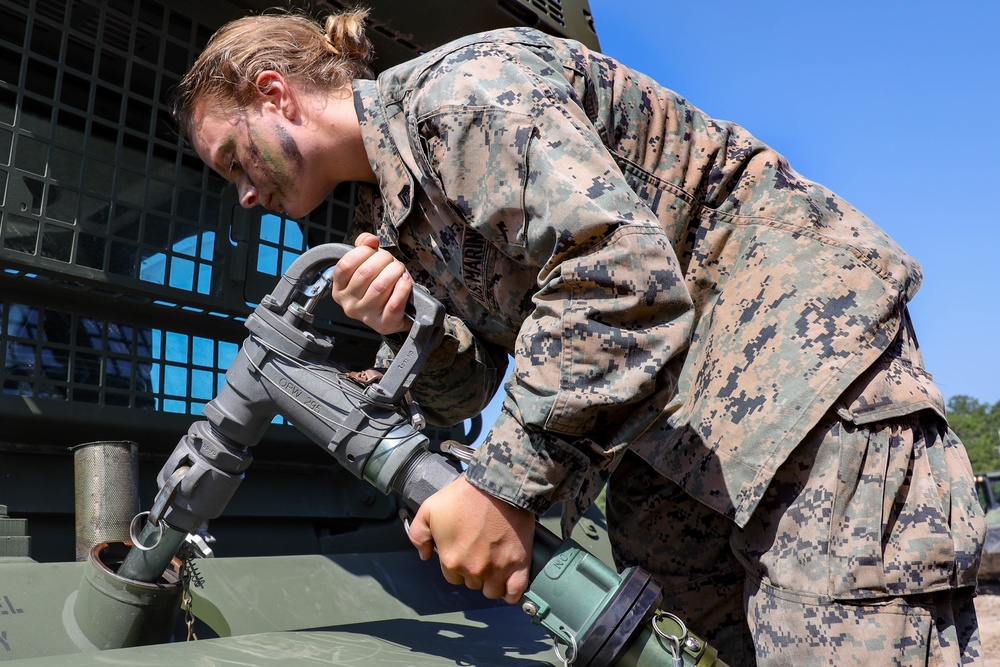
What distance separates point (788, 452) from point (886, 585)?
9.9 inches

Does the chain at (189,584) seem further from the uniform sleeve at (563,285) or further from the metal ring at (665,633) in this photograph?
the metal ring at (665,633)

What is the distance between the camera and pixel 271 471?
100 inches

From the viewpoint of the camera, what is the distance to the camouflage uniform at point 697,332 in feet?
4.57

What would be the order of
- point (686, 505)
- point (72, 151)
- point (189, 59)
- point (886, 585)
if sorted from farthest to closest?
1. point (189, 59)
2. point (72, 151)
3. point (686, 505)
4. point (886, 585)

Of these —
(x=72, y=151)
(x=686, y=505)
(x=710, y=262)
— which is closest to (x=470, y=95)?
(x=710, y=262)

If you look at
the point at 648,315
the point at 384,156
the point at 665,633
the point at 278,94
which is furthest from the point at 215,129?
the point at 665,633

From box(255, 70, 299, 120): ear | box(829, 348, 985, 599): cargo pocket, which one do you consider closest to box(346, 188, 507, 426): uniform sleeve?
box(255, 70, 299, 120): ear

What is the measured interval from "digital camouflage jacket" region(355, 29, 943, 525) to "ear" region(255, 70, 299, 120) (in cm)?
17

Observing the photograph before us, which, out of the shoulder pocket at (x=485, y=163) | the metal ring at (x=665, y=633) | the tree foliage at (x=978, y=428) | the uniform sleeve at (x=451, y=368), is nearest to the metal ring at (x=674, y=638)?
the metal ring at (x=665, y=633)

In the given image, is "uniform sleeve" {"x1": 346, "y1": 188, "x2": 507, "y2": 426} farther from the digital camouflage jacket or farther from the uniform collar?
the uniform collar

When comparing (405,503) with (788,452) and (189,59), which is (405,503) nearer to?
(788,452)

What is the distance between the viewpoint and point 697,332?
5.68 feet

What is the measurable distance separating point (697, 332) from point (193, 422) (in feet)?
3.99

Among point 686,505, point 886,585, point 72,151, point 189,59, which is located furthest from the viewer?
point 189,59
